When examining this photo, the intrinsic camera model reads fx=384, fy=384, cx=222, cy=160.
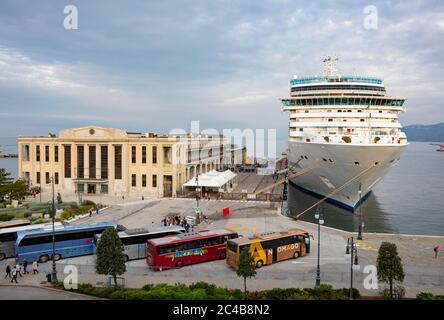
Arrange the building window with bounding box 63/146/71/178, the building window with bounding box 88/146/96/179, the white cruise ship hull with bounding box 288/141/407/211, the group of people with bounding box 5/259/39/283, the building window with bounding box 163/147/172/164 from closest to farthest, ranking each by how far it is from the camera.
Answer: the group of people with bounding box 5/259/39/283
the white cruise ship hull with bounding box 288/141/407/211
the building window with bounding box 163/147/172/164
the building window with bounding box 88/146/96/179
the building window with bounding box 63/146/71/178

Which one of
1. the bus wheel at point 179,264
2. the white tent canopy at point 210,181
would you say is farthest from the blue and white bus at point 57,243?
the white tent canopy at point 210,181

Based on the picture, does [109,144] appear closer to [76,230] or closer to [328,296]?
[76,230]

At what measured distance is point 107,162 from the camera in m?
49.7

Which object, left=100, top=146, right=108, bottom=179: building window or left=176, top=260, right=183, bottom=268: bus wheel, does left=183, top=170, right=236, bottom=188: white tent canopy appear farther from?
left=176, top=260, right=183, bottom=268: bus wheel

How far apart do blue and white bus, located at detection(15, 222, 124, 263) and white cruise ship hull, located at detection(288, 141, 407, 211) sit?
75.1ft

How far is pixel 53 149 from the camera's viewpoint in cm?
5178

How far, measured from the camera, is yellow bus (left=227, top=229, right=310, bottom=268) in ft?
72.1

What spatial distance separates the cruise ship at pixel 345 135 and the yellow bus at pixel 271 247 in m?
12.6

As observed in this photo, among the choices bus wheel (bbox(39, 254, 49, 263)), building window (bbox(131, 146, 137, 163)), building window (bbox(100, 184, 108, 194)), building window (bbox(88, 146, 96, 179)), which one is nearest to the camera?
bus wheel (bbox(39, 254, 49, 263))

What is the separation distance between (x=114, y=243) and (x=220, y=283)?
5.75m

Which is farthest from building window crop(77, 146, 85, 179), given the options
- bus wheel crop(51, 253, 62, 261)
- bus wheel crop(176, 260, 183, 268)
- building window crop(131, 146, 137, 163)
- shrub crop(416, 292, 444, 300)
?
shrub crop(416, 292, 444, 300)

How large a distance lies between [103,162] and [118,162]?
7.25ft

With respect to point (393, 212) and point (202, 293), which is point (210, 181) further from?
point (202, 293)
